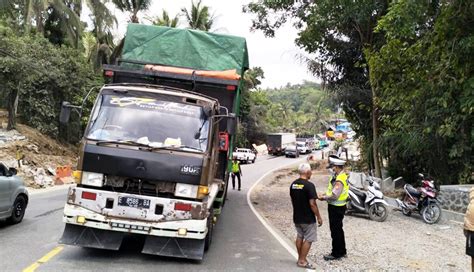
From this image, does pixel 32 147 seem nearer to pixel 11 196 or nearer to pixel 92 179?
pixel 11 196

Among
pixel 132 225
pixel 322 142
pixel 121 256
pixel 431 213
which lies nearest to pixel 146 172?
pixel 132 225

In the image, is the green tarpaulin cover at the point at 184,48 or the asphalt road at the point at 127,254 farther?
the green tarpaulin cover at the point at 184,48

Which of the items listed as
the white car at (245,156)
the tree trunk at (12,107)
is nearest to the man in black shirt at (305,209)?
the tree trunk at (12,107)

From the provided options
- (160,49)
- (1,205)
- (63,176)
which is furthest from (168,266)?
(63,176)

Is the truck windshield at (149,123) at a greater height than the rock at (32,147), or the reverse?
the truck windshield at (149,123)

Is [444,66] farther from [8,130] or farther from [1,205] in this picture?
[8,130]

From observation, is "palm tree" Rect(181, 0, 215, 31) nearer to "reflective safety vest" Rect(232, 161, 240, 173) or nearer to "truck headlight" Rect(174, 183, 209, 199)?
"reflective safety vest" Rect(232, 161, 240, 173)

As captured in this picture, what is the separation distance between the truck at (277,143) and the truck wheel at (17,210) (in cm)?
4973

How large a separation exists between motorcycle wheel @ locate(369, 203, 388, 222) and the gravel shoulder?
158 millimetres

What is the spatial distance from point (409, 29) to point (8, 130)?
2262cm

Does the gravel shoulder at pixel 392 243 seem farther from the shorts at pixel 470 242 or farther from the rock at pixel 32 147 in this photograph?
the rock at pixel 32 147

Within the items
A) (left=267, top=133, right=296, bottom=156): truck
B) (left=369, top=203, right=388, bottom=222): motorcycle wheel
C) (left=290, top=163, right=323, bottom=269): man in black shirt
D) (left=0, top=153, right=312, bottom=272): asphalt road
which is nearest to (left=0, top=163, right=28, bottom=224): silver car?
(left=0, top=153, right=312, bottom=272): asphalt road

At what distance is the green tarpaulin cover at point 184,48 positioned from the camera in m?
10.3

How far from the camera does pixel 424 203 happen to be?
41.7ft
